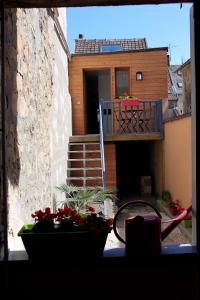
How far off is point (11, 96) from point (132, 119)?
6743mm

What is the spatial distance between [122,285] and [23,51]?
2032 mm

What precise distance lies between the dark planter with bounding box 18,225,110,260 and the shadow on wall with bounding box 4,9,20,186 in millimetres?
651

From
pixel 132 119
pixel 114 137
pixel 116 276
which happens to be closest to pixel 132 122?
pixel 132 119

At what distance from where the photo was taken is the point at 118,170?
447 inches

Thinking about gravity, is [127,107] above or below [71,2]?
above

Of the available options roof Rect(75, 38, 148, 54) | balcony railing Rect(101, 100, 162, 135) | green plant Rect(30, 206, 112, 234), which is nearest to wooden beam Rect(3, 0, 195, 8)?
green plant Rect(30, 206, 112, 234)

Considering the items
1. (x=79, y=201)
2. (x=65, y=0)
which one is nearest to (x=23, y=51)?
(x=65, y=0)

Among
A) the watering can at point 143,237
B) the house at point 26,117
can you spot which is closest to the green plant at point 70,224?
the watering can at point 143,237

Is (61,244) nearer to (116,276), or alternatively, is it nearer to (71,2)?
(116,276)

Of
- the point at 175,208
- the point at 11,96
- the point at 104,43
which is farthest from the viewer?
the point at 104,43

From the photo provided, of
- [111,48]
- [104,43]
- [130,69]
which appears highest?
[104,43]

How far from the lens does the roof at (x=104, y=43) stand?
13156mm

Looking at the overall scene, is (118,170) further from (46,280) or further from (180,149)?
(46,280)

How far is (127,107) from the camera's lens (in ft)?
30.8
